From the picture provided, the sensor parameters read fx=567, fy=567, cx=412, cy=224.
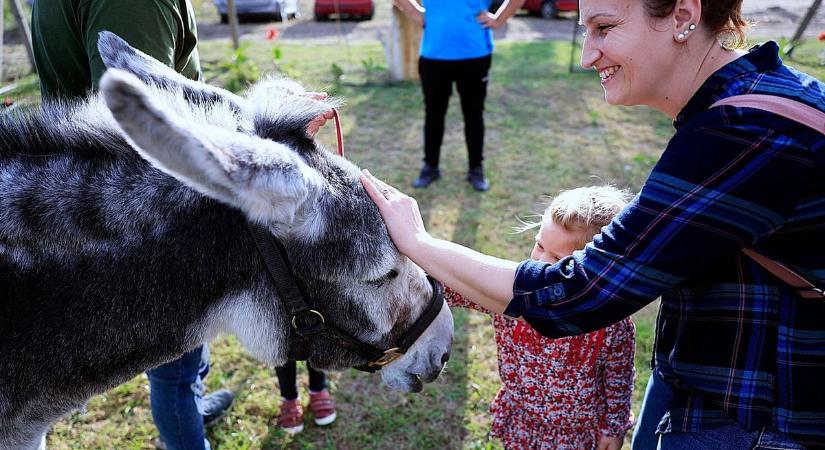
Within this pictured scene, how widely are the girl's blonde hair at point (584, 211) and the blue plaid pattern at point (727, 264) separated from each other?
28.6 inches

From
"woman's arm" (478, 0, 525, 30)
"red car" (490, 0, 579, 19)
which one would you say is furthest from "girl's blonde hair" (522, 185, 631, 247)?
"red car" (490, 0, 579, 19)

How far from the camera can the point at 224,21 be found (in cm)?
2258

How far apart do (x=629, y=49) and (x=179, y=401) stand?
260 cm

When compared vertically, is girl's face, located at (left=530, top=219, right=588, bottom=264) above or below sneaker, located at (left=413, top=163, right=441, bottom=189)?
above

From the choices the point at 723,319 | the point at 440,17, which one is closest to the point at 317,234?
the point at 723,319

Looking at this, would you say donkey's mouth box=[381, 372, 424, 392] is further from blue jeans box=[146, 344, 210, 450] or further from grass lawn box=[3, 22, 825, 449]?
grass lawn box=[3, 22, 825, 449]

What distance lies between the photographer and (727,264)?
5.52ft

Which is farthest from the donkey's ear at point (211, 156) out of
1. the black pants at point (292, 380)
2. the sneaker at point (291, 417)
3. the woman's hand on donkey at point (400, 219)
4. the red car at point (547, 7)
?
the red car at point (547, 7)

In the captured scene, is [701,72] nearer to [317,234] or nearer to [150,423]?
[317,234]

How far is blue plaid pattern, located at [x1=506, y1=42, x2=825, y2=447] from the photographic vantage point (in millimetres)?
1455

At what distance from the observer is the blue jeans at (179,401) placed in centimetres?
279

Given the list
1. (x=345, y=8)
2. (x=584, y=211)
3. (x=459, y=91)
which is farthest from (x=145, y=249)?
(x=345, y=8)

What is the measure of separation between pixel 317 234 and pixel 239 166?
509 mm

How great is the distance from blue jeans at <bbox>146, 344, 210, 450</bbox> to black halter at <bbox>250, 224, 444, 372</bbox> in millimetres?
914
